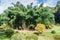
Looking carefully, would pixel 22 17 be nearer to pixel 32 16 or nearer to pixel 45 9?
pixel 32 16

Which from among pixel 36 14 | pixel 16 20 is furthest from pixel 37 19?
pixel 16 20

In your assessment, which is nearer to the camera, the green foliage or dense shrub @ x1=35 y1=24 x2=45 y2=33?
dense shrub @ x1=35 y1=24 x2=45 y2=33

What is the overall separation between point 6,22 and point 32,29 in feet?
29.1

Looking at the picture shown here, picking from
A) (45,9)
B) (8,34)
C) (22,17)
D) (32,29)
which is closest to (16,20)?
(22,17)

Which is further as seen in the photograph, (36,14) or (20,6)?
(20,6)

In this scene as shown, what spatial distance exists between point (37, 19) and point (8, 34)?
1832 centimetres

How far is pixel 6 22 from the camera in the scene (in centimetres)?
5484

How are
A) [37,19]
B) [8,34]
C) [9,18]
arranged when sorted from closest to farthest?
1. [8,34]
2. [37,19]
3. [9,18]

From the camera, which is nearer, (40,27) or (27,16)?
(40,27)

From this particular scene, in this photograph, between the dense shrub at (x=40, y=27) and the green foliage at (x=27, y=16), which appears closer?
the dense shrub at (x=40, y=27)

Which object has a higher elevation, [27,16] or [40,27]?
[27,16]

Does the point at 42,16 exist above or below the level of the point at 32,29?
above

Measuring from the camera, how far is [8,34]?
33531mm

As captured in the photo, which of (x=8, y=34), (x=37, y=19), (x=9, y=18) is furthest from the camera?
(x=9, y=18)
